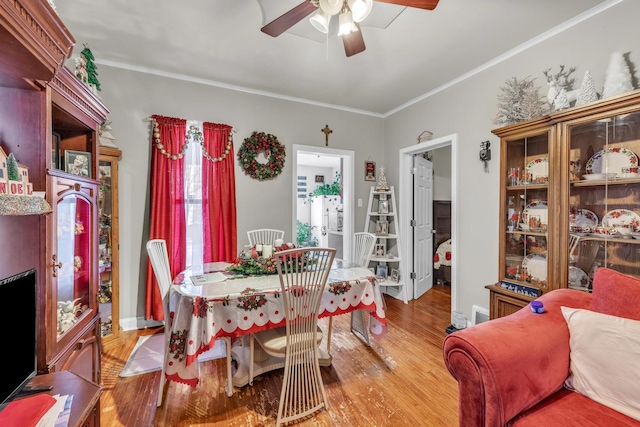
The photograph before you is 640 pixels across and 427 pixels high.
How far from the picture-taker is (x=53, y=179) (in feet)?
4.09

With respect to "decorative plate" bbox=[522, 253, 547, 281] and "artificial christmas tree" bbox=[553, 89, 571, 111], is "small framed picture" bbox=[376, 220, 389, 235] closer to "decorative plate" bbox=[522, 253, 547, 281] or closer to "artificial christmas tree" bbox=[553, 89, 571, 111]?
"decorative plate" bbox=[522, 253, 547, 281]

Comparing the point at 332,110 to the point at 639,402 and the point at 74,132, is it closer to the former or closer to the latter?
the point at 74,132

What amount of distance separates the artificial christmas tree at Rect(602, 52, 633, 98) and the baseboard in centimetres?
424

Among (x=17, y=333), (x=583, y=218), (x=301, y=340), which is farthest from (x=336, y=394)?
(x=583, y=218)

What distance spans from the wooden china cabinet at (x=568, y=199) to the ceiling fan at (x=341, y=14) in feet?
4.10

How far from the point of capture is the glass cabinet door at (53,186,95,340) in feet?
4.42

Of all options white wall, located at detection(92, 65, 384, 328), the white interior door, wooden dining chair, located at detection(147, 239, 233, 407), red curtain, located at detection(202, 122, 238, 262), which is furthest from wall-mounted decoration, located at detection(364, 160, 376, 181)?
wooden dining chair, located at detection(147, 239, 233, 407)

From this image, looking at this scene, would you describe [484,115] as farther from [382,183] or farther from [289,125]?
[289,125]

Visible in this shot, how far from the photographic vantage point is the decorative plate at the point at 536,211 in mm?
2066

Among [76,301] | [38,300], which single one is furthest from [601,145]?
[76,301]

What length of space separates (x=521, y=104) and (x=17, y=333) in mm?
3149

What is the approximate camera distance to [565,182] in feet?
6.20

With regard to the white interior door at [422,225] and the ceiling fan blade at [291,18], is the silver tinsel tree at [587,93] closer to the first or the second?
the ceiling fan blade at [291,18]

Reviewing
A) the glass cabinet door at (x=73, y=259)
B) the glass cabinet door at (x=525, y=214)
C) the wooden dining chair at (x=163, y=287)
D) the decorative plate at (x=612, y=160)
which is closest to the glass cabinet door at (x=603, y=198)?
the decorative plate at (x=612, y=160)
